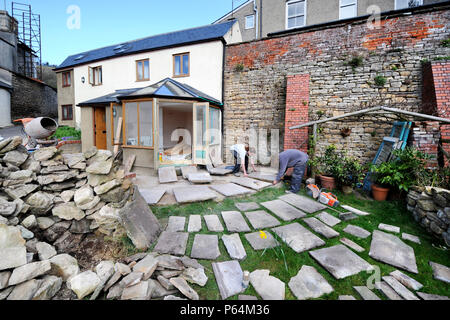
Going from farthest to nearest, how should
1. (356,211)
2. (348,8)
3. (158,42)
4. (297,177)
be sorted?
(348,8)
(158,42)
(297,177)
(356,211)

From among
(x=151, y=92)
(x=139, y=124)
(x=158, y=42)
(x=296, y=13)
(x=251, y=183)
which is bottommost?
(x=251, y=183)

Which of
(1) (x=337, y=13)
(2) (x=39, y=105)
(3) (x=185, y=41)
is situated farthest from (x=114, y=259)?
(2) (x=39, y=105)

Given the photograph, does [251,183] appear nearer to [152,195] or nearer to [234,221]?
[234,221]

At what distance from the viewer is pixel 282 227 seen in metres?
3.38

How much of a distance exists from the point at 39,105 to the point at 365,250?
22.5 m

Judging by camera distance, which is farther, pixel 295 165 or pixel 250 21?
pixel 250 21

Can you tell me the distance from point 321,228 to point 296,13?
512 inches

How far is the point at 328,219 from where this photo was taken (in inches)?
147

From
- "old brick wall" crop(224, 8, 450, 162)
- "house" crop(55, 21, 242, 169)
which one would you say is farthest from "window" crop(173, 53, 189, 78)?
"old brick wall" crop(224, 8, 450, 162)

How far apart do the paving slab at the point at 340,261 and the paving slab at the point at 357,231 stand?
0.58 meters

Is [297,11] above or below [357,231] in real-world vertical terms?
above

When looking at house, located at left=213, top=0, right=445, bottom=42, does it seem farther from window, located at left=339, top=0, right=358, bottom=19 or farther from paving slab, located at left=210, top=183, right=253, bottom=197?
paving slab, located at left=210, top=183, right=253, bottom=197

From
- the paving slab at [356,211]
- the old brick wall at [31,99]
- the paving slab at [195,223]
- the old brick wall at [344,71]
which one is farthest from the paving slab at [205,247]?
the old brick wall at [31,99]

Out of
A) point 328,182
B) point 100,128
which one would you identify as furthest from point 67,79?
point 328,182
